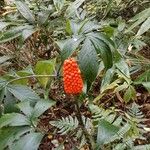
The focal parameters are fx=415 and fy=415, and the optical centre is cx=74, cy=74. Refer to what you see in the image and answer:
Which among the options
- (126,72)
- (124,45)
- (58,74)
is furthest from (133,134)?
(124,45)

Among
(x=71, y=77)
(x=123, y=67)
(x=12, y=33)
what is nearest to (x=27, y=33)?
(x=12, y=33)

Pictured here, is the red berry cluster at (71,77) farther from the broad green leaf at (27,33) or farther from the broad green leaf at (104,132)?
the broad green leaf at (27,33)

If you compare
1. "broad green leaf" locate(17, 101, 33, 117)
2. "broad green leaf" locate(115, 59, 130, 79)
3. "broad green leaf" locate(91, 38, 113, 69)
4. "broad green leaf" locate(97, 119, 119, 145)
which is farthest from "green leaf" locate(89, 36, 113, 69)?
"broad green leaf" locate(115, 59, 130, 79)

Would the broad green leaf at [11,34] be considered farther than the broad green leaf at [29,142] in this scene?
Yes

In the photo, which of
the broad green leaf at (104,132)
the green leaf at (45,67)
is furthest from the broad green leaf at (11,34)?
the broad green leaf at (104,132)

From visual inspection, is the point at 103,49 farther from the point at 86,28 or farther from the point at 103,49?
the point at 86,28

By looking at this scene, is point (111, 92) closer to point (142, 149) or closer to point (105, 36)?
point (142, 149)
